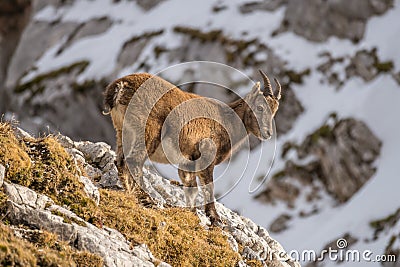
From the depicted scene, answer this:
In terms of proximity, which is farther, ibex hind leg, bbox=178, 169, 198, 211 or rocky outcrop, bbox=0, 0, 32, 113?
rocky outcrop, bbox=0, 0, 32, 113

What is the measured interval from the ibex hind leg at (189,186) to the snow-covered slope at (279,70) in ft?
56.1

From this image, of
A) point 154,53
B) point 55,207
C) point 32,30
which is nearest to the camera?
point 55,207

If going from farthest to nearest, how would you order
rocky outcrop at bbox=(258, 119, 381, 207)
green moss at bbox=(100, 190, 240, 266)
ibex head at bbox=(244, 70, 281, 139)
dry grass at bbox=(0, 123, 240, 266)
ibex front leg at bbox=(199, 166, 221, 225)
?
1. rocky outcrop at bbox=(258, 119, 381, 207)
2. ibex head at bbox=(244, 70, 281, 139)
3. ibex front leg at bbox=(199, 166, 221, 225)
4. green moss at bbox=(100, 190, 240, 266)
5. dry grass at bbox=(0, 123, 240, 266)

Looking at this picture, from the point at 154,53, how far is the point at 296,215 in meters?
31.6

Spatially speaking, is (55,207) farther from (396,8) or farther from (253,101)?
(396,8)

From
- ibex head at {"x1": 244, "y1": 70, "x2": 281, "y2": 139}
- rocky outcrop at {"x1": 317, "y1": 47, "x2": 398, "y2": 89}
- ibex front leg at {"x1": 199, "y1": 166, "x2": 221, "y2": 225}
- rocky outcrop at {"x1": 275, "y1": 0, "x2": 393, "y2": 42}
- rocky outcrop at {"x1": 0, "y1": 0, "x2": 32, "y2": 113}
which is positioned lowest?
ibex front leg at {"x1": 199, "y1": 166, "x2": 221, "y2": 225}

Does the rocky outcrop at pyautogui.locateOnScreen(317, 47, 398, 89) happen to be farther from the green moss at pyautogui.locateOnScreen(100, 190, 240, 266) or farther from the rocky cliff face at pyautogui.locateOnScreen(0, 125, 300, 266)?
the green moss at pyautogui.locateOnScreen(100, 190, 240, 266)

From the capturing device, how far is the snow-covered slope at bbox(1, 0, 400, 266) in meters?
51.2

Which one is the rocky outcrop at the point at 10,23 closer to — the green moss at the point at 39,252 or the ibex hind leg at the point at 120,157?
the ibex hind leg at the point at 120,157

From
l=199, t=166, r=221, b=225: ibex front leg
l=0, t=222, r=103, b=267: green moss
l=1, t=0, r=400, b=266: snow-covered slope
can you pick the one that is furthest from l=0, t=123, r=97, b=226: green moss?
l=1, t=0, r=400, b=266: snow-covered slope

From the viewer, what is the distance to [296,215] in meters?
54.8

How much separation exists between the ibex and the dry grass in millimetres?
1446

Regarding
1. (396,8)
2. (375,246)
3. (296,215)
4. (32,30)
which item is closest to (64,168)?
(375,246)

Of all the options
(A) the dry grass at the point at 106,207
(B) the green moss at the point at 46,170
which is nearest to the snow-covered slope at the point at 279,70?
(A) the dry grass at the point at 106,207
